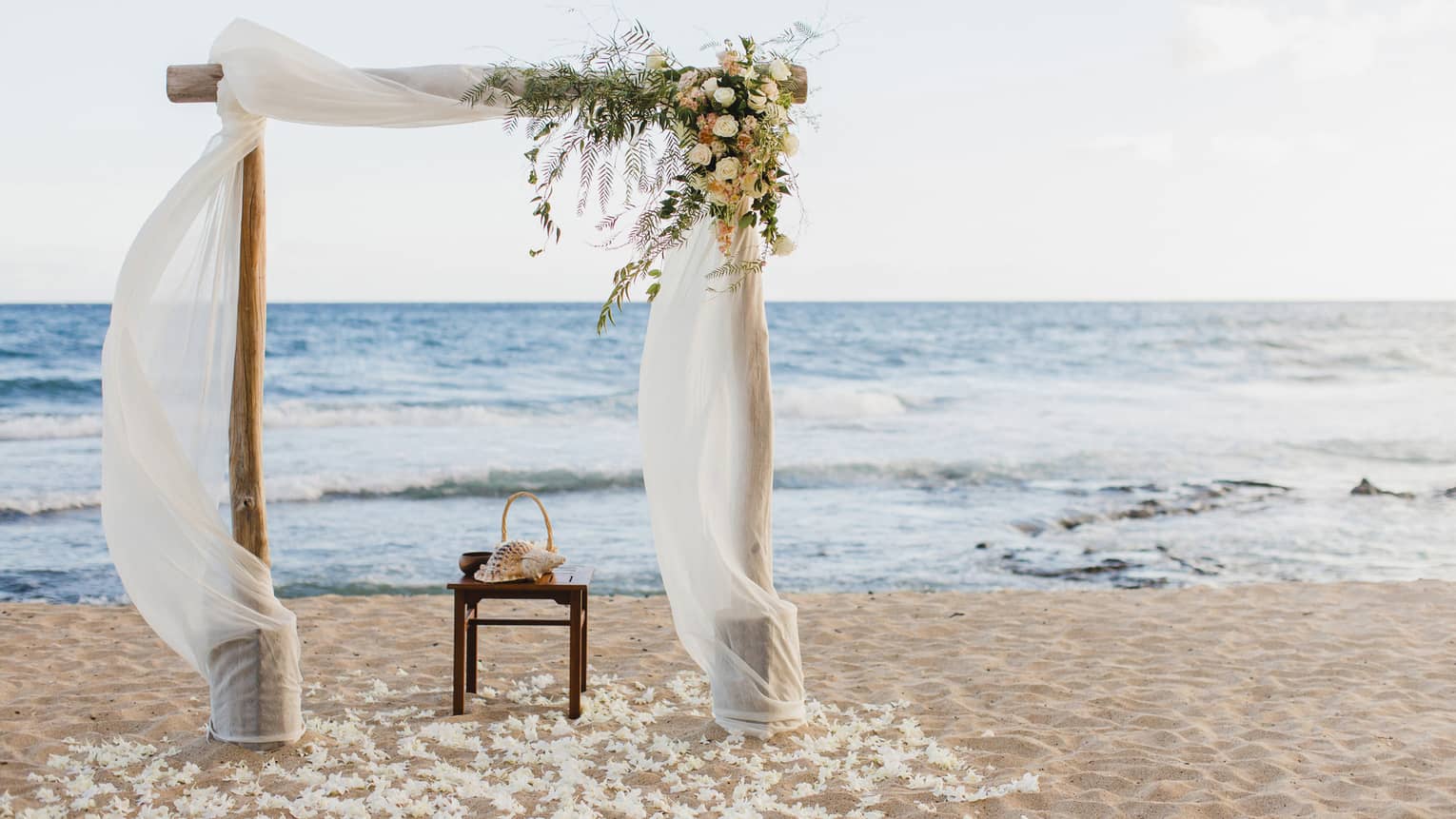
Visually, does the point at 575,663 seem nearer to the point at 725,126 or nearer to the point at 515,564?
the point at 515,564

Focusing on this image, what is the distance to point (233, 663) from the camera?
11.5ft

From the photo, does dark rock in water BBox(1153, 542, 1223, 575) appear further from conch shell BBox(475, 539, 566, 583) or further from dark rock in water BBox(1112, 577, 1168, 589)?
conch shell BBox(475, 539, 566, 583)

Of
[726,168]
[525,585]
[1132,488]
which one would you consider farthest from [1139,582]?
[726,168]

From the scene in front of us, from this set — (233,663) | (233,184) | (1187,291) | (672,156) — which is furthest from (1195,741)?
(1187,291)

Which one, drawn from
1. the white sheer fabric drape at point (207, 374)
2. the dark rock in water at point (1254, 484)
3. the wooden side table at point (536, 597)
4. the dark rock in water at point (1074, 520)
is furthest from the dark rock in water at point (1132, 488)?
the white sheer fabric drape at point (207, 374)

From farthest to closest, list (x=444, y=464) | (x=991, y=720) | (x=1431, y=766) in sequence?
(x=444, y=464) → (x=991, y=720) → (x=1431, y=766)

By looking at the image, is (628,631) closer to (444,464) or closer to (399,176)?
(444,464)

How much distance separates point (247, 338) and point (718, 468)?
5.31 feet

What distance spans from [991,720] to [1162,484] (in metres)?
7.48

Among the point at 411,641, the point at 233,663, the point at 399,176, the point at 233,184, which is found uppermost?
the point at 399,176

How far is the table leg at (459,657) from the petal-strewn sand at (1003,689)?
8 centimetres

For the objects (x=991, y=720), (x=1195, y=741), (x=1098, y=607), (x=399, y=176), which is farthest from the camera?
(x=399, y=176)

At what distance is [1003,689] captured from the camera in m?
4.46

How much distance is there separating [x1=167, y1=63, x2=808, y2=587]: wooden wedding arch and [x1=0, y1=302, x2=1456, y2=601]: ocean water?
344 cm
